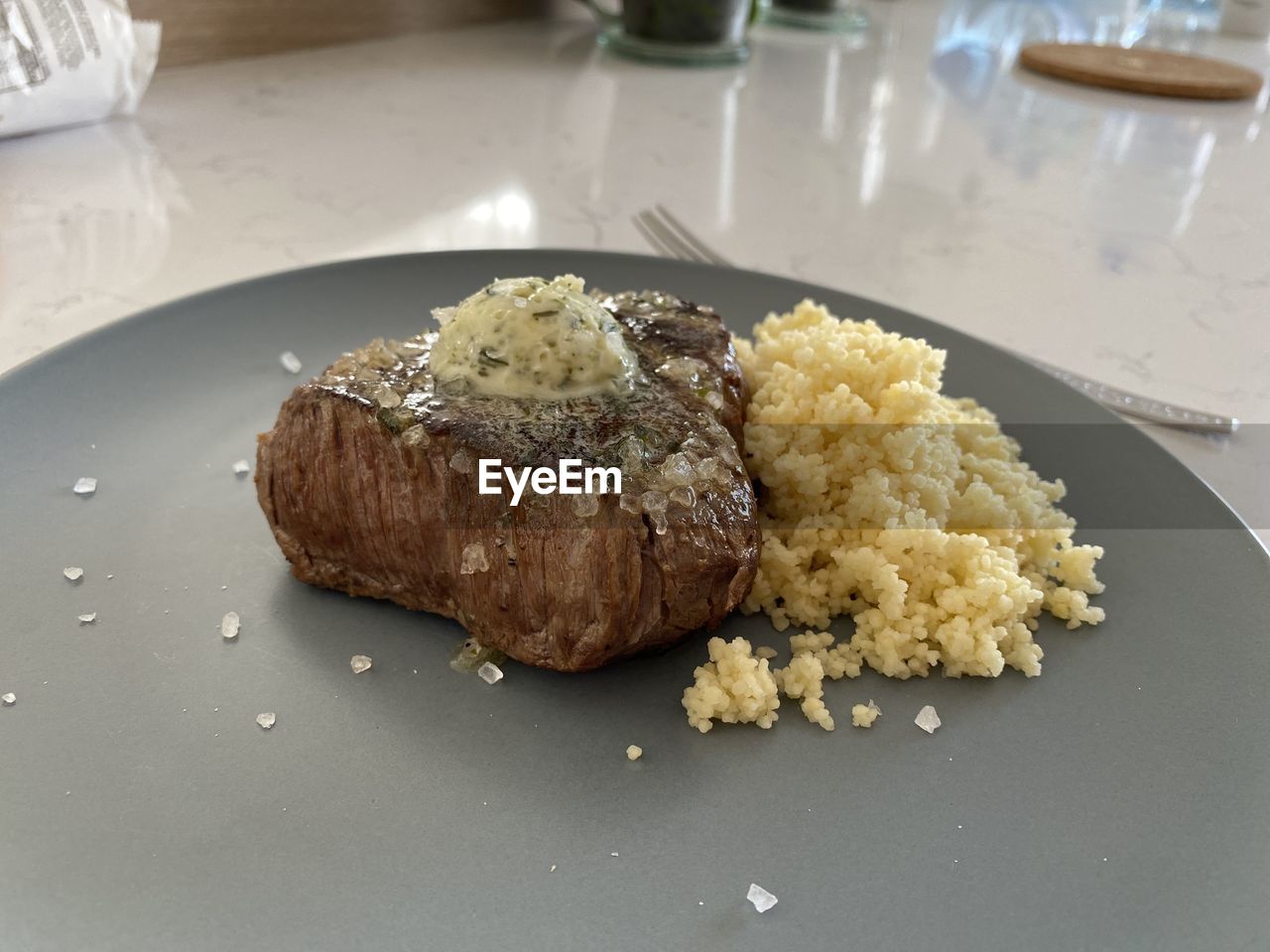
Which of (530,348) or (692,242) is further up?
(530,348)

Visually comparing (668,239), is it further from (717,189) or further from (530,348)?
(530,348)

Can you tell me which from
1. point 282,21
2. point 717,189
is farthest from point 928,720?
point 282,21

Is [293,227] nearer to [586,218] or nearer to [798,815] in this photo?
[586,218]

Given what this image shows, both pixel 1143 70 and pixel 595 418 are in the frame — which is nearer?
pixel 595 418

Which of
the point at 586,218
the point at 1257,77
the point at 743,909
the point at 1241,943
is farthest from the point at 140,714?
the point at 1257,77

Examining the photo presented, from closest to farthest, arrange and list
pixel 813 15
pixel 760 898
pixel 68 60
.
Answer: pixel 760 898, pixel 68 60, pixel 813 15
